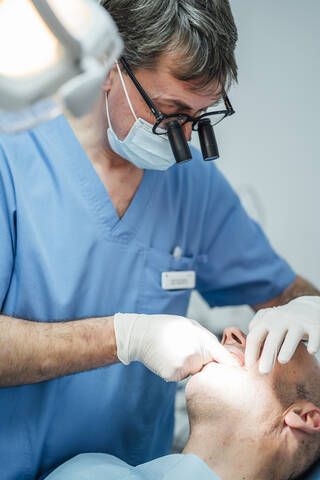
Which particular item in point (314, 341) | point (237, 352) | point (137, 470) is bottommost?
point (137, 470)

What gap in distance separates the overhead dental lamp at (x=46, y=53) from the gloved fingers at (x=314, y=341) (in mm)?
892

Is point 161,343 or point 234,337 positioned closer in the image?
point 161,343

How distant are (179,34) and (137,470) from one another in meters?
1.17

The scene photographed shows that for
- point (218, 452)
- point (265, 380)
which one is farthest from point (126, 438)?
point (265, 380)

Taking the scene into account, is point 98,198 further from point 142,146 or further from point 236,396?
point 236,396

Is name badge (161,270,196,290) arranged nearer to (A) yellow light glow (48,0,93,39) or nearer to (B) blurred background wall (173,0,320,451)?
(A) yellow light glow (48,0,93,39)

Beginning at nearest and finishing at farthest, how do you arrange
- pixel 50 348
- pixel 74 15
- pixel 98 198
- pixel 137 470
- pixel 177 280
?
pixel 74 15 < pixel 50 348 < pixel 137 470 < pixel 98 198 < pixel 177 280

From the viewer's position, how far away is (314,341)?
48.5 inches

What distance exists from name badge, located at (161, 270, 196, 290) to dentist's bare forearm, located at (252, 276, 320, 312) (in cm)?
37

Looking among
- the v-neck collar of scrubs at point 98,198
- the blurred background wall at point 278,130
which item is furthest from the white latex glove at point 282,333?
the blurred background wall at point 278,130

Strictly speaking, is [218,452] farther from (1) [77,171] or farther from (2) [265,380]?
(1) [77,171]

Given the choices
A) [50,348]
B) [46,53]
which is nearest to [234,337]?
[50,348]

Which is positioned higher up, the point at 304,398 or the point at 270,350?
the point at 270,350

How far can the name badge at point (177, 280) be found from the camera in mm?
1499
